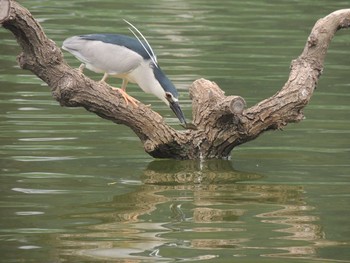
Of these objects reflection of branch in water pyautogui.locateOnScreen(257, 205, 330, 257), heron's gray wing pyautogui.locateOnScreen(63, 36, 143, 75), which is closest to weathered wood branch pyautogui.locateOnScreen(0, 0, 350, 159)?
heron's gray wing pyautogui.locateOnScreen(63, 36, 143, 75)

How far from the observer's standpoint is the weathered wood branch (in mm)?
9672

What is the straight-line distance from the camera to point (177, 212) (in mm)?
8914

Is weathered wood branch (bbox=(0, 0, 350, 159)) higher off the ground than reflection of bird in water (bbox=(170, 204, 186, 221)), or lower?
higher

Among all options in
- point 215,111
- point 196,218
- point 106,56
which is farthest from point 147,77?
point 196,218

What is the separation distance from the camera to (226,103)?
9.87 m

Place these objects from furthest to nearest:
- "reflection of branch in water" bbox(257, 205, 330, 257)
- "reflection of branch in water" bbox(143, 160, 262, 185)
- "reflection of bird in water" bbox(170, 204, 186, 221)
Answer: "reflection of branch in water" bbox(143, 160, 262, 185), "reflection of bird in water" bbox(170, 204, 186, 221), "reflection of branch in water" bbox(257, 205, 330, 257)

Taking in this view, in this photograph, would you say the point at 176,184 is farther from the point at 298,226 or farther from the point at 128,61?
the point at 298,226

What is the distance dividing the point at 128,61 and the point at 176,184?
951 mm

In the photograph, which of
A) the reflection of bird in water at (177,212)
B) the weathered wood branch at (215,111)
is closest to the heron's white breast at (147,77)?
→ the weathered wood branch at (215,111)

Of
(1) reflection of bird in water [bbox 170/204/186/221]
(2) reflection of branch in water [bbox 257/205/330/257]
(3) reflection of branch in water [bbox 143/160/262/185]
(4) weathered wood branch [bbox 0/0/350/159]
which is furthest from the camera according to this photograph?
(3) reflection of branch in water [bbox 143/160/262/185]

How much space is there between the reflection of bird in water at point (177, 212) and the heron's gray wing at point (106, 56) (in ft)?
4.37

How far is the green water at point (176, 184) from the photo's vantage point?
8.04 meters

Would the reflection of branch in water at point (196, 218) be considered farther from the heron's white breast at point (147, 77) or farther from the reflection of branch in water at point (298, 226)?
the heron's white breast at point (147, 77)

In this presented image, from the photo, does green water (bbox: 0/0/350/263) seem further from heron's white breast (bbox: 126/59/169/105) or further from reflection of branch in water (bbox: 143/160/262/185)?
heron's white breast (bbox: 126/59/169/105)
